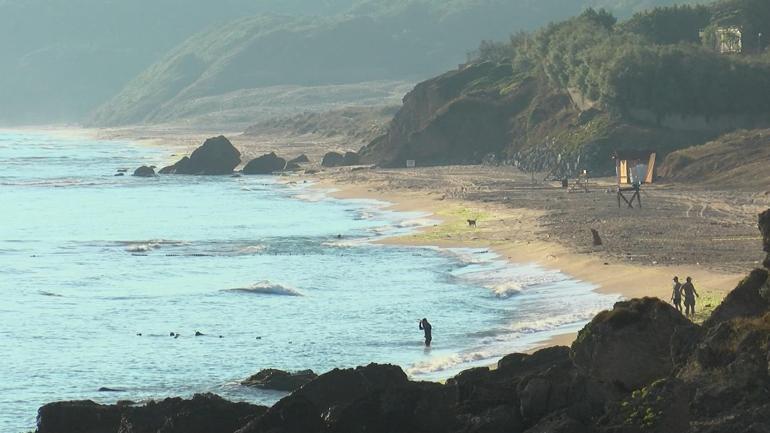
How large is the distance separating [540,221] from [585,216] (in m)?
1.76

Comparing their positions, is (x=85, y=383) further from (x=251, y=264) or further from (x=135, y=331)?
(x=251, y=264)

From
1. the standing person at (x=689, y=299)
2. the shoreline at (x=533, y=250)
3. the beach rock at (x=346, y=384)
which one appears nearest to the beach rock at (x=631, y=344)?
the beach rock at (x=346, y=384)

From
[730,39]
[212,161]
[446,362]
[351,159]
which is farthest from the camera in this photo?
[212,161]

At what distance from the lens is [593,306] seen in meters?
40.7

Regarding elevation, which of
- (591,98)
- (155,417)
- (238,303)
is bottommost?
(238,303)

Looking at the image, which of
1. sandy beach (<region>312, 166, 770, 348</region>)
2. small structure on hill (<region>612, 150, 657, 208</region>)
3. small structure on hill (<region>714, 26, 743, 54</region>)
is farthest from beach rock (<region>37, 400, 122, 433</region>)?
small structure on hill (<region>714, 26, 743, 54</region>)

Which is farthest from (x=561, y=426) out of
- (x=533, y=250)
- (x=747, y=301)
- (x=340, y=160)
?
(x=340, y=160)

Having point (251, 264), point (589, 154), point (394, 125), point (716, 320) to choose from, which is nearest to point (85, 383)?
point (716, 320)

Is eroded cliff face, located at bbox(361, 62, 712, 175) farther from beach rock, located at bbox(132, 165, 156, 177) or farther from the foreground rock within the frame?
beach rock, located at bbox(132, 165, 156, 177)

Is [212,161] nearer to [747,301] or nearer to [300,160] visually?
[300,160]

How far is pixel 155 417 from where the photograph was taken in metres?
23.6

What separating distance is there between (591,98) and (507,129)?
9661 mm

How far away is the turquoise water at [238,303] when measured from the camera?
3591 cm

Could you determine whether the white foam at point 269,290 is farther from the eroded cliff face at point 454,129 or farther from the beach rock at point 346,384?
the eroded cliff face at point 454,129
